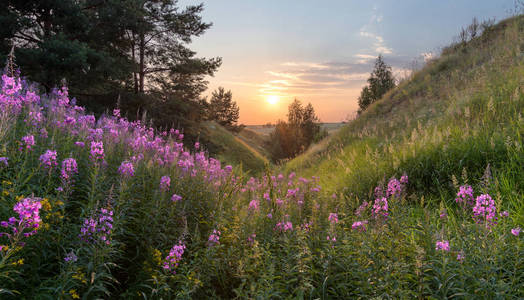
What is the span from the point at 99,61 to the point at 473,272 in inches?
589

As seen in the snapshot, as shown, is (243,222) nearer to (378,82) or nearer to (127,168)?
(127,168)

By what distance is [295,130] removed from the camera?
121 feet

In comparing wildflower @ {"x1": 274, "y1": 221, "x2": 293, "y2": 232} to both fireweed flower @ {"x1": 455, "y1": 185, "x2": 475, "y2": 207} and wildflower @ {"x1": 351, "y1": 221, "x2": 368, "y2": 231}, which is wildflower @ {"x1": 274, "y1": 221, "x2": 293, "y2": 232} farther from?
fireweed flower @ {"x1": 455, "y1": 185, "x2": 475, "y2": 207}

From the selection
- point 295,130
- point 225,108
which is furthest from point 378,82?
point 225,108

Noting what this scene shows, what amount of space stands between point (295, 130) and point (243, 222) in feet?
110

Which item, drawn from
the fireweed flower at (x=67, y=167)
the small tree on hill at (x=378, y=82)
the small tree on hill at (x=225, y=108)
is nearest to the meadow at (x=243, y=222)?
the fireweed flower at (x=67, y=167)

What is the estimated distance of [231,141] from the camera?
32.2 m

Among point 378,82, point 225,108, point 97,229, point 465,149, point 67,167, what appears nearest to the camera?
point 97,229

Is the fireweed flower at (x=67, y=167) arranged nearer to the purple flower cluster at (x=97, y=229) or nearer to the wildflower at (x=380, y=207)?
Answer: the purple flower cluster at (x=97, y=229)

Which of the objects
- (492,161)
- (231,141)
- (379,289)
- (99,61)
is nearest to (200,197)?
(379,289)

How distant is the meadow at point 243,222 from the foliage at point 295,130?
28.9 meters

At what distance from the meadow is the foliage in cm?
2888

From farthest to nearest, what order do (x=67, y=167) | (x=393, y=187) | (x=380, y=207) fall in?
(x=393, y=187), (x=380, y=207), (x=67, y=167)

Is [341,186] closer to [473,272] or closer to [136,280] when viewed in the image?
[473,272]
